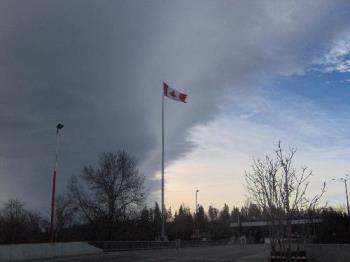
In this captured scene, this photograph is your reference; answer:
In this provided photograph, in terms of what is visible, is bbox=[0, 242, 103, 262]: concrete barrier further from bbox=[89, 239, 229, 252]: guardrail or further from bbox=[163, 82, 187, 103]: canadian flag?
bbox=[163, 82, 187, 103]: canadian flag

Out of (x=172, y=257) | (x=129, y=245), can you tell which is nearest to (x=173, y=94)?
(x=129, y=245)

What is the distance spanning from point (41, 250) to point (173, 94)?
26569mm

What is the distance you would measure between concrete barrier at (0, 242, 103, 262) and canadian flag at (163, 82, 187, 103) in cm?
2070

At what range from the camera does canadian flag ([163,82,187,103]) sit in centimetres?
5775

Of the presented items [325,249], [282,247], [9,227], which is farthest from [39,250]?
[9,227]

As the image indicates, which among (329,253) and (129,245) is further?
(129,245)

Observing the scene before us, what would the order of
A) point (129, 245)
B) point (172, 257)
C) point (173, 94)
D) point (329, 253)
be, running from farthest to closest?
point (173, 94) → point (129, 245) → point (172, 257) → point (329, 253)

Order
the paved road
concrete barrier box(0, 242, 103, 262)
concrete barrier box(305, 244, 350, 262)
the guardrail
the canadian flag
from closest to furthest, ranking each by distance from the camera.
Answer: concrete barrier box(305, 244, 350, 262) < the paved road < concrete barrier box(0, 242, 103, 262) < the guardrail < the canadian flag

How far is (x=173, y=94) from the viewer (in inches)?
2286

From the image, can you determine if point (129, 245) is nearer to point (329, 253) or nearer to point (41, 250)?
point (41, 250)

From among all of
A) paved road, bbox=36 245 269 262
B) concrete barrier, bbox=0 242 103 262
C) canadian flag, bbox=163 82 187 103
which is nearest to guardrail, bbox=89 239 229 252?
concrete barrier, bbox=0 242 103 262

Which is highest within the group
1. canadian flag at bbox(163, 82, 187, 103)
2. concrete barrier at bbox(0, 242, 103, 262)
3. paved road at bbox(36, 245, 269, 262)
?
canadian flag at bbox(163, 82, 187, 103)

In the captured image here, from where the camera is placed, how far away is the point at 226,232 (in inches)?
5965

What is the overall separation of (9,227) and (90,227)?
33.8 feet
